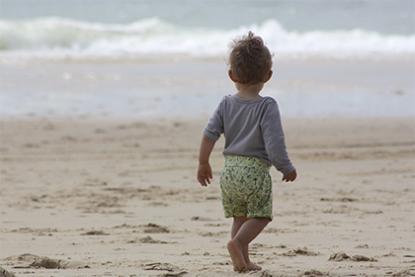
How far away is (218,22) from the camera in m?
33.2

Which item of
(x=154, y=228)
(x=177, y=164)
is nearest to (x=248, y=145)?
(x=154, y=228)

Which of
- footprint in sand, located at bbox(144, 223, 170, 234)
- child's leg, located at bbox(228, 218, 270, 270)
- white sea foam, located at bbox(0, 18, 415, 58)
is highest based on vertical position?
white sea foam, located at bbox(0, 18, 415, 58)

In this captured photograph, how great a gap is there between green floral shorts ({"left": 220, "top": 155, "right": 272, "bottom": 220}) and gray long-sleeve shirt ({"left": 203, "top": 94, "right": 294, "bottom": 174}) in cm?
4

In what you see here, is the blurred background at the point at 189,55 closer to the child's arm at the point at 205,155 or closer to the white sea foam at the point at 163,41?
the white sea foam at the point at 163,41

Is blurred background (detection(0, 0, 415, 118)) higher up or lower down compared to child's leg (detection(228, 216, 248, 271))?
higher up

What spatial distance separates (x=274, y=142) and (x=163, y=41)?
24.6 m

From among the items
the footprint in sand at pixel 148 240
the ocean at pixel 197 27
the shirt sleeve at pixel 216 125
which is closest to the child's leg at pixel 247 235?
the shirt sleeve at pixel 216 125

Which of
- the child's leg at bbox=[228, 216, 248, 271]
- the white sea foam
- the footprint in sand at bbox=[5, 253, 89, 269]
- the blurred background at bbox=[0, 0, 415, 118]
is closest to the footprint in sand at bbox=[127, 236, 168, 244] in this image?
the footprint in sand at bbox=[5, 253, 89, 269]

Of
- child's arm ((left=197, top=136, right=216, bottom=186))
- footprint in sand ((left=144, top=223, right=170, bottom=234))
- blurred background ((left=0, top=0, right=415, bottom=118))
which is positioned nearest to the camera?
child's arm ((left=197, top=136, right=216, bottom=186))

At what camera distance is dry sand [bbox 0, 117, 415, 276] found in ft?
16.9

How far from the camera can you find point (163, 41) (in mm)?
29078

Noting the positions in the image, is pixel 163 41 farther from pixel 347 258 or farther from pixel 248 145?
pixel 248 145

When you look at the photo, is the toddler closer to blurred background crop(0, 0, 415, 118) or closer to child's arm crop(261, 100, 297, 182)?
child's arm crop(261, 100, 297, 182)

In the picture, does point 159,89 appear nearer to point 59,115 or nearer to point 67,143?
point 59,115
